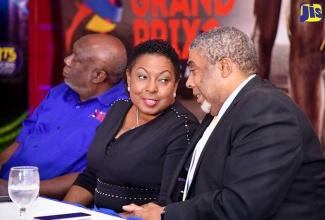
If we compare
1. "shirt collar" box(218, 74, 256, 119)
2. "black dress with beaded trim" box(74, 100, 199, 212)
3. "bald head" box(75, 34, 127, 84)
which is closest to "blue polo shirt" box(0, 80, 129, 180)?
"bald head" box(75, 34, 127, 84)

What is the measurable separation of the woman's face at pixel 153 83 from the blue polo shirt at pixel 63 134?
0.53 m

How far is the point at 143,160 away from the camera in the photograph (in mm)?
2748

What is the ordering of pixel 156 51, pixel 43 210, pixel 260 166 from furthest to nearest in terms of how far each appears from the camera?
pixel 156 51 → pixel 43 210 → pixel 260 166

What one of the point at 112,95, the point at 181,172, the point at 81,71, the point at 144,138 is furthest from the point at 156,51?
the point at 81,71

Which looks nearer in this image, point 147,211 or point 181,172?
point 147,211

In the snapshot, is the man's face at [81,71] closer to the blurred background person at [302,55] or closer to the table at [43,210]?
the blurred background person at [302,55]

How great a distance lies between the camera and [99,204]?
284 cm

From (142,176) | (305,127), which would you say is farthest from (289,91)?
(305,127)

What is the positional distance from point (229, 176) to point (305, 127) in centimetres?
34

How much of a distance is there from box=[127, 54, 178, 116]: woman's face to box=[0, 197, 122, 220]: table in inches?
29.1

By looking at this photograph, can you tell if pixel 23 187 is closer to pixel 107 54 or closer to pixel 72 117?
pixel 72 117

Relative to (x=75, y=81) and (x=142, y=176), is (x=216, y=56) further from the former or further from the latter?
(x=75, y=81)

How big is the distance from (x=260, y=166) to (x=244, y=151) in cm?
8

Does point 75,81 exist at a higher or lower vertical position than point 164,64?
lower
